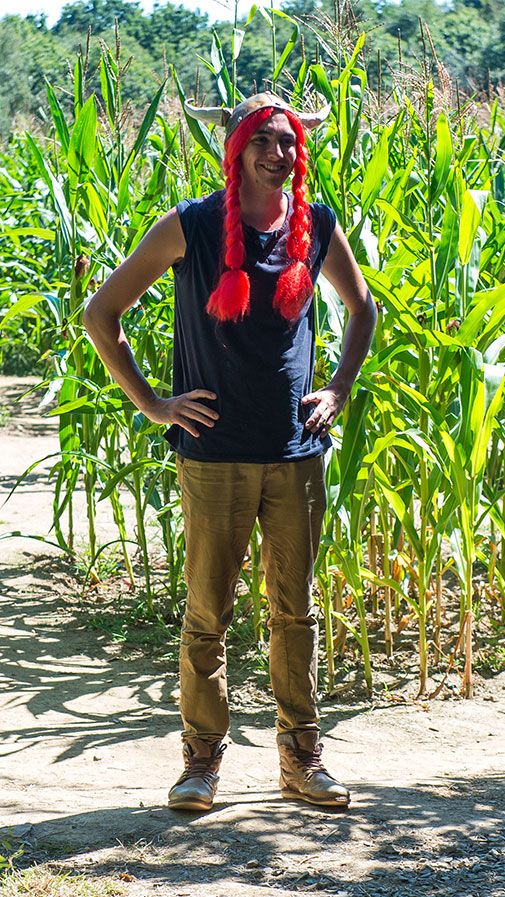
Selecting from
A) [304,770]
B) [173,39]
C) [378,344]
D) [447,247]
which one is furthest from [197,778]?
[173,39]

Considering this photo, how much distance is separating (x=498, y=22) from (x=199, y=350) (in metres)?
63.9

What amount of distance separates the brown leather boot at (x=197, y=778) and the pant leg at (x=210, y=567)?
3 cm

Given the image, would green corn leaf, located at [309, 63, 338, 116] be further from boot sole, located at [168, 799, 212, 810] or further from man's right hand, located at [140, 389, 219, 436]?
boot sole, located at [168, 799, 212, 810]

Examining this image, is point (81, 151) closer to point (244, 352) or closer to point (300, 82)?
point (300, 82)

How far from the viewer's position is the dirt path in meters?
2.33

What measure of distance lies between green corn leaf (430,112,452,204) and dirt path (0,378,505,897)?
1761 millimetres

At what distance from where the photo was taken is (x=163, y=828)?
8.30 feet

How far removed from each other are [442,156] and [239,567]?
1589mm

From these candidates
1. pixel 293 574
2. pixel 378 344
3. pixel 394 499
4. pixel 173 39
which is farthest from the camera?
pixel 173 39

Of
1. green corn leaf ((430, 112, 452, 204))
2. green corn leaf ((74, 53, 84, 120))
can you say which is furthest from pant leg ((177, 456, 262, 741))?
green corn leaf ((74, 53, 84, 120))

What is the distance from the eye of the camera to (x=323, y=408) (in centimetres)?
262

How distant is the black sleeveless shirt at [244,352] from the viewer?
2.48 meters

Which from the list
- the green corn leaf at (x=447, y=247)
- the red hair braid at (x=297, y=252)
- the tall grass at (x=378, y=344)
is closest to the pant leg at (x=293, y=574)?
the red hair braid at (x=297, y=252)

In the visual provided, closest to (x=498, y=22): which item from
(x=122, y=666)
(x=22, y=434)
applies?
(x=22, y=434)
